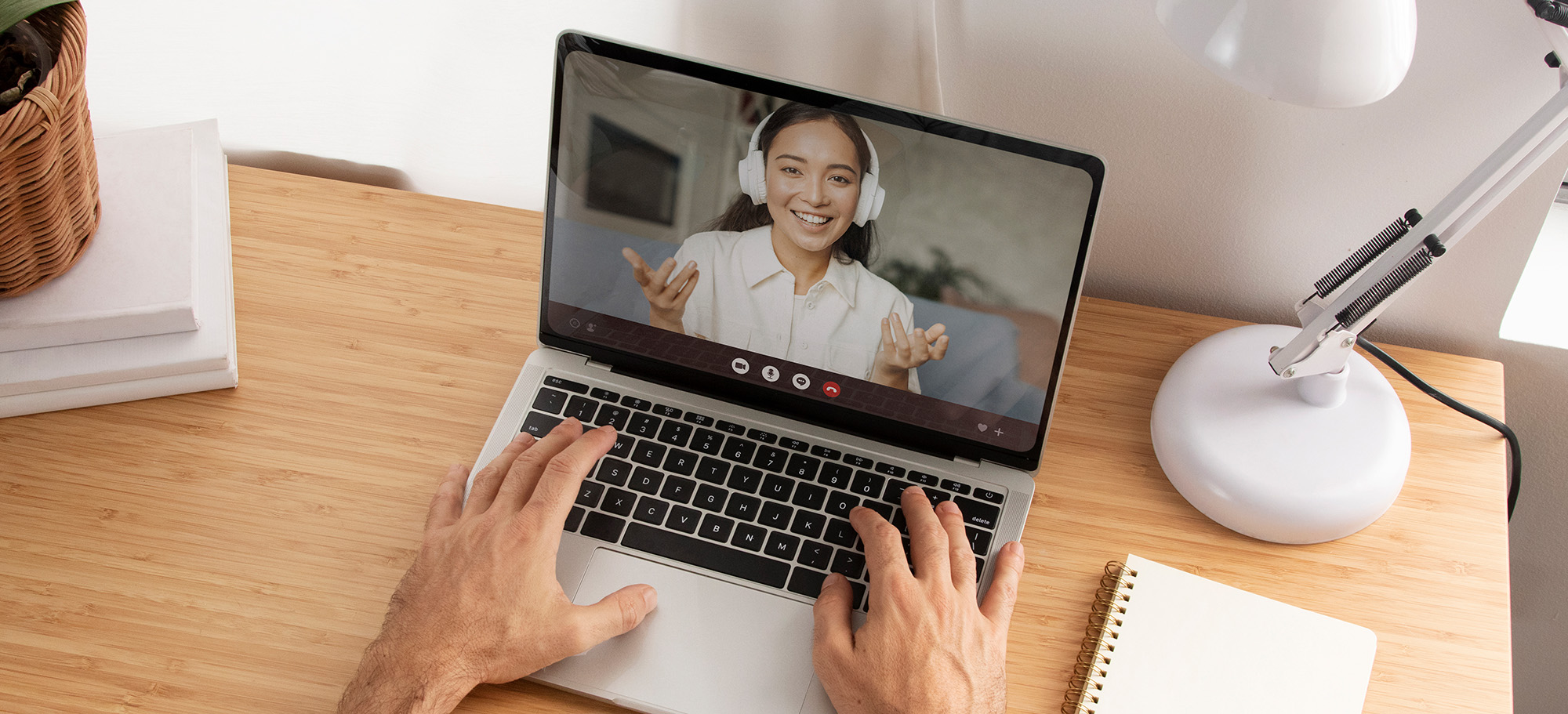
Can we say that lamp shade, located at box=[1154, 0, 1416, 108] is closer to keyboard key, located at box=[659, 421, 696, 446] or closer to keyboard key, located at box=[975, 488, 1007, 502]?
keyboard key, located at box=[975, 488, 1007, 502]

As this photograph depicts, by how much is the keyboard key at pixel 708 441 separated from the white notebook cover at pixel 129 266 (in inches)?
17.0

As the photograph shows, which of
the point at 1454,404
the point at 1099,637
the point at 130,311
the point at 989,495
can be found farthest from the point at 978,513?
the point at 130,311

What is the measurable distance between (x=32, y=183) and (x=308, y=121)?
372 millimetres

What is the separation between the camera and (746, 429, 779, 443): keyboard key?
0.82m

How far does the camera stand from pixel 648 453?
0.81 m

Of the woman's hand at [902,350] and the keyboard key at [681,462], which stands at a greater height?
the woman's hand at [902,350]

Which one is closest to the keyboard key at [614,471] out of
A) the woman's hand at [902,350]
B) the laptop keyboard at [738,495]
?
the laptop keyboard at [738,495]

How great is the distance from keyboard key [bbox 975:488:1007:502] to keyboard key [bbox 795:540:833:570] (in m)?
0.13

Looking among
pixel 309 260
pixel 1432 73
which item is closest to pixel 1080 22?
pixel 1432 73

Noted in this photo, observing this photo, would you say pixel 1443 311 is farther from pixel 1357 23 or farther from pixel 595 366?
pixel 595 366

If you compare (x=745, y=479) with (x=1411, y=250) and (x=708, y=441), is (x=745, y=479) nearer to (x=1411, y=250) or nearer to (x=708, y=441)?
(x=708, y=441)

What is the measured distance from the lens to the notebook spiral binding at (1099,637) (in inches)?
27.7

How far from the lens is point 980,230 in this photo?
749 mm

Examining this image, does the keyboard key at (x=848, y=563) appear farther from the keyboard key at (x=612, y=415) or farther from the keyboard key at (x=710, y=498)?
the keyboard key at (x=612, y=415)
